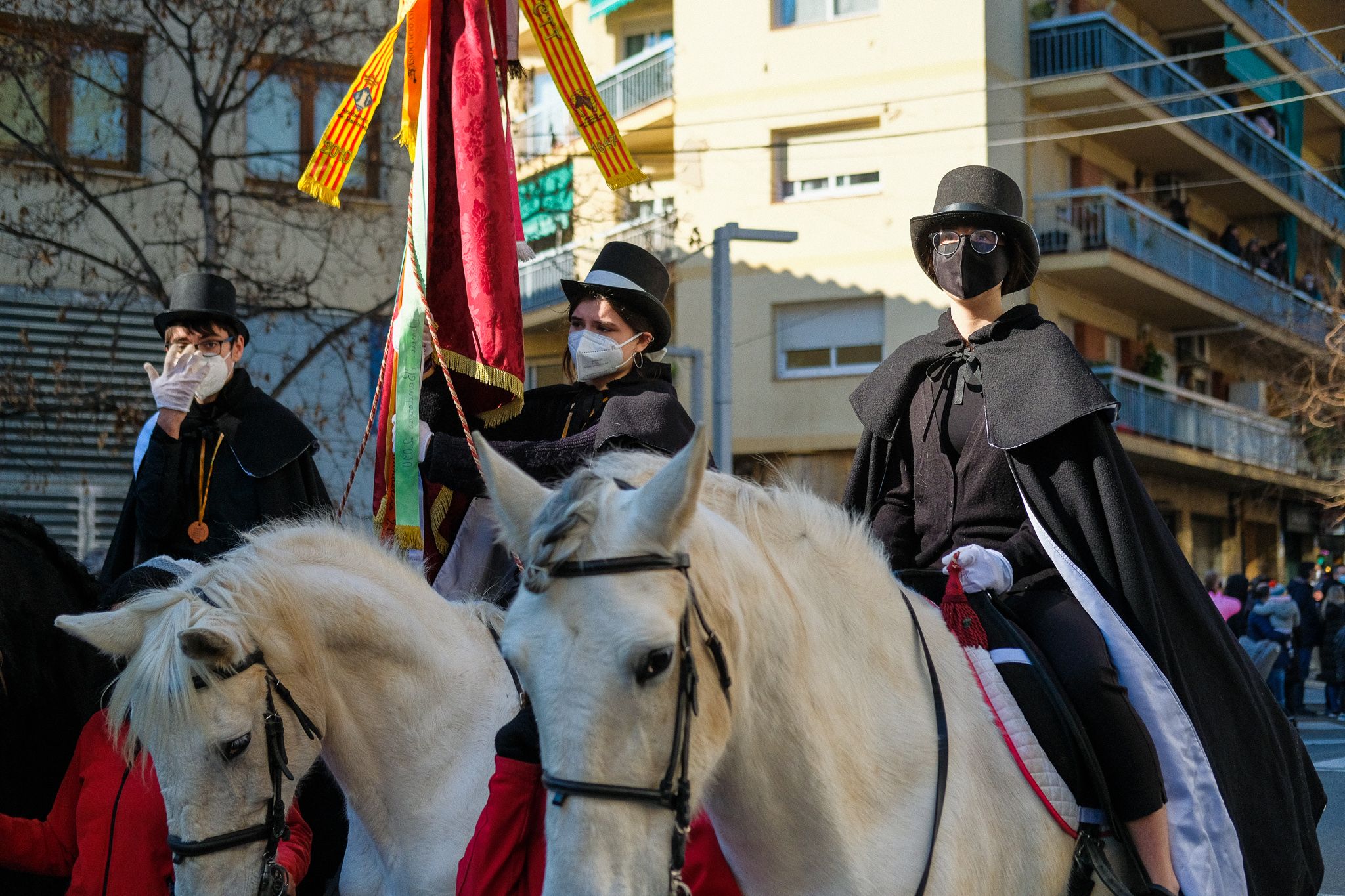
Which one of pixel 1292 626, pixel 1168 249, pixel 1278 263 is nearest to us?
pixel 1292 626

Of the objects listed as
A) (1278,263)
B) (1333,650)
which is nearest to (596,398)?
(1333,650)

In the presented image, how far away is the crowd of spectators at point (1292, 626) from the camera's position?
17.0 m

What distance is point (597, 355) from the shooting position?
429cm

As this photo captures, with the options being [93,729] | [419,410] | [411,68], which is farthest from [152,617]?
[411,68]

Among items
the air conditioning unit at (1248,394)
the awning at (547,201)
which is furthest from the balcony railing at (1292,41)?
the awning at (547,201)

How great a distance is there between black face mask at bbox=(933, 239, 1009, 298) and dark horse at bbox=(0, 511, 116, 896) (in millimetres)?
3145

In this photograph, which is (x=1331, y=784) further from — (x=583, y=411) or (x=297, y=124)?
(x=297, y=124)

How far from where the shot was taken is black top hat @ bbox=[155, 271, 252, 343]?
495 cm

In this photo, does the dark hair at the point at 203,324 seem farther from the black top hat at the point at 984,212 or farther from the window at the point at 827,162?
the window at the point at 827,162

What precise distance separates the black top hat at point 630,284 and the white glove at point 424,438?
64 centimetres

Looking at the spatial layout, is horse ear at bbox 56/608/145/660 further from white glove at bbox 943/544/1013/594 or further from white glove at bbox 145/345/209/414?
white glove at bbox 943/544/1013/594

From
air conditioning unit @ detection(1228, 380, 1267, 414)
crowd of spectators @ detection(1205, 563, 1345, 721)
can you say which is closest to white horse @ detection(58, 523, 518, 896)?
crowd of spectators @ detection(1205, 563, 1345, 721)

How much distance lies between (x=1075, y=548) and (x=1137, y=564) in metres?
0.16

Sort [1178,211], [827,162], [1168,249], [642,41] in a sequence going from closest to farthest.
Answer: [827,162]
[1168,249]
[642,41]
[1178,211]
